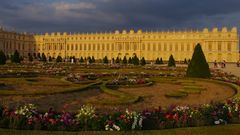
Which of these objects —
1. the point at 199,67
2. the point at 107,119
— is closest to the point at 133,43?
the point at 199,67

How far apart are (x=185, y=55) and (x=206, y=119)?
252ft

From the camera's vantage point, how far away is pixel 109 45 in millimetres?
87250

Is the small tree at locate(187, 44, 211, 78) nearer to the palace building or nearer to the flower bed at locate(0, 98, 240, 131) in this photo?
the flower bed at locate(0, 98, 240, 131)

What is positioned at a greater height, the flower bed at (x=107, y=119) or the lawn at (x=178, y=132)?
the flower bed at (x=107, y=119)

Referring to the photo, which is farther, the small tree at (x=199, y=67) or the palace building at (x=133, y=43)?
the palace building at (x=133, y=43)

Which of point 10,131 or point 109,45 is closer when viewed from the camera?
point 10,131

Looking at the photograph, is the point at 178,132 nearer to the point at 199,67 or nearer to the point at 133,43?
the point at 199,67

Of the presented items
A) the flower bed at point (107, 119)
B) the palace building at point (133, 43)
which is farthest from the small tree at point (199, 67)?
the palace building at point (133, 43)

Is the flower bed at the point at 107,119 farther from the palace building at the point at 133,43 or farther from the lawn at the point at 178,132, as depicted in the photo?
the palace building at the point at 133,43

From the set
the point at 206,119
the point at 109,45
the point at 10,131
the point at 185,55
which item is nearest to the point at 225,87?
the point at 206,119

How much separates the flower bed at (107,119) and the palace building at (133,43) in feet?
246

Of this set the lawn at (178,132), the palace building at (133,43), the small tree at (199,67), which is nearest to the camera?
the lawn at (178,132)

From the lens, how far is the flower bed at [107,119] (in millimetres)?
5633

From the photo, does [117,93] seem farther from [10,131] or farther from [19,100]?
[10,131]
